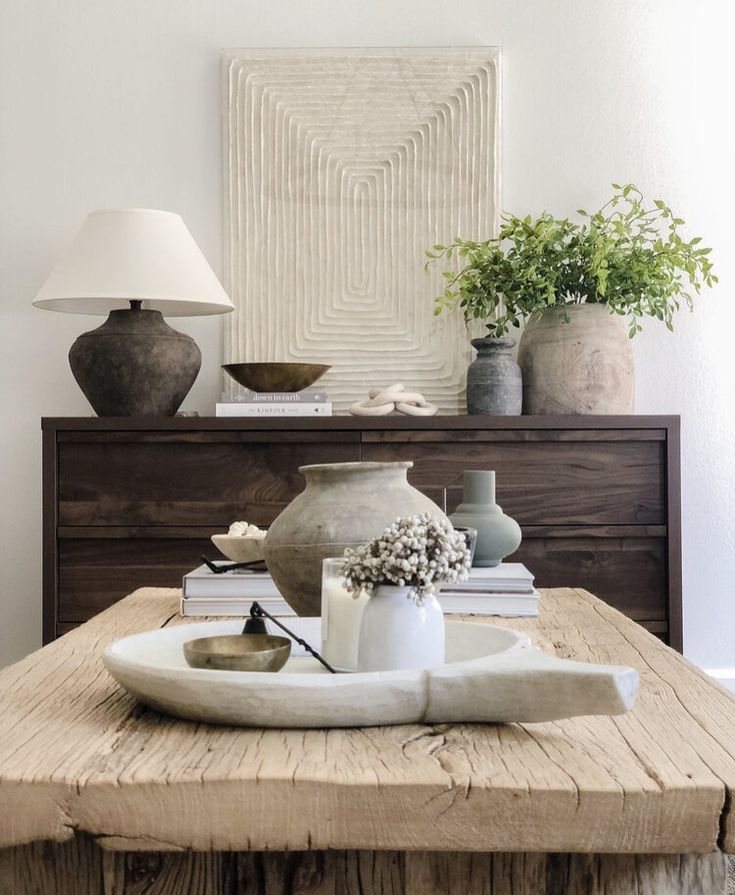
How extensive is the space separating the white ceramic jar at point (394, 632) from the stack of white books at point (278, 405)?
1.82 m

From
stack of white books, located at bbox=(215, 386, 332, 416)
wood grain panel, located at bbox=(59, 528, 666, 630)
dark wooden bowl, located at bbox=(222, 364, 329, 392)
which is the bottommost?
wood grain panel, located at bbox=(59, 528, 666, 630)

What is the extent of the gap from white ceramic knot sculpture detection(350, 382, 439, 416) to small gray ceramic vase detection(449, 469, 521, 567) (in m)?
1.14

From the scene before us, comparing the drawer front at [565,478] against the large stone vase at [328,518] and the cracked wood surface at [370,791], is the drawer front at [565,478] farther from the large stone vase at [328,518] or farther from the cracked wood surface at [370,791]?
the cracked wood surface at [370,791]

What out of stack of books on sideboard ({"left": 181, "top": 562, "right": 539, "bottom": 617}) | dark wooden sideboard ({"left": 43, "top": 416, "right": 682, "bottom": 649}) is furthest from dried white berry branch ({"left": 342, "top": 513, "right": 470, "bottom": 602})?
dark wooden sideboard ({"left": 43, "top": 416, "right": 682, "bottom": 649})

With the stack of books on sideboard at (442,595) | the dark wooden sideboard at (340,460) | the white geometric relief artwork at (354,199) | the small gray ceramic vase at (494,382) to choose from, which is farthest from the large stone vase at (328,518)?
the white geometric relief artwork at (354,199)

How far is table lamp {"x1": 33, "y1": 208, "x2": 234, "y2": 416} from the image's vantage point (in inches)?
104

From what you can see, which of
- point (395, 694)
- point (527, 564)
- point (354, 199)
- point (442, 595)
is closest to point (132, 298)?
point (354, 199)

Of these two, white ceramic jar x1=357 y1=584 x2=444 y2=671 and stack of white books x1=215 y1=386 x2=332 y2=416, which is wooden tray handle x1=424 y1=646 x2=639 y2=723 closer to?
white ceramic jar x1=357 y1=584 x2=444 y2=671

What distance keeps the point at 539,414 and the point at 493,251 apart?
1.62 ft

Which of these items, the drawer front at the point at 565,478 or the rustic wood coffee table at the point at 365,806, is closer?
the rustic wood coffee table at the point at 365,806

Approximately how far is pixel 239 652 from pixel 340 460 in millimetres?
1685

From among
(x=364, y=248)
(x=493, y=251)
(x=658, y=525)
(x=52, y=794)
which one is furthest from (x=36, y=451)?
(x=52, y=794)

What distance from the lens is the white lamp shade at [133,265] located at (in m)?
2.61

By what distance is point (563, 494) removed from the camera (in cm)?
261
